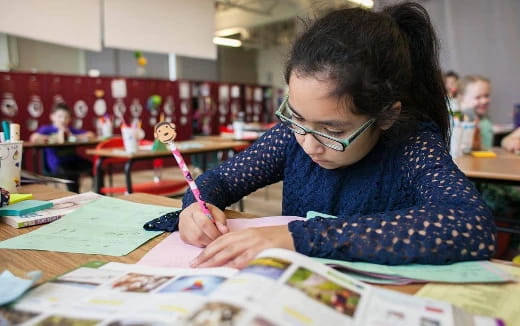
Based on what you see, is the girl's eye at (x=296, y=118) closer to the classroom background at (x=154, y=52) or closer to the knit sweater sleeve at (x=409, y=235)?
the knit sweater sleeve at (x=409, y=235)

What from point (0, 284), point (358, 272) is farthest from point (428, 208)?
point (0, 284)

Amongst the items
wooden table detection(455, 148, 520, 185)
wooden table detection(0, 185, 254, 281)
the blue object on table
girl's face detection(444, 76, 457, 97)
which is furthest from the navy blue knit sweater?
girl's face detection(444, 76, 457, 97)

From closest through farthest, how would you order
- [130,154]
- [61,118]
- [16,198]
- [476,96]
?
[16,198]
[130,154]
[476,96]
[61,118]

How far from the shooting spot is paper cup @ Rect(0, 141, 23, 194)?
104 centimetres

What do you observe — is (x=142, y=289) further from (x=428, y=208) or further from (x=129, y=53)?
(x=129, y=53)

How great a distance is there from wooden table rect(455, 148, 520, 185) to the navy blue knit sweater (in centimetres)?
80

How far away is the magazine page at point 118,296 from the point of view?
0.42m

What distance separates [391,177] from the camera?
922mm

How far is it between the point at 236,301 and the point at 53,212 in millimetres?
722

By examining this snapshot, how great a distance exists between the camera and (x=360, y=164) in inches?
37.4

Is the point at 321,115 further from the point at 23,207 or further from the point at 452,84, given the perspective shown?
the point at 452,84

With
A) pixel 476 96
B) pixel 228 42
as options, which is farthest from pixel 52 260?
pixel 228 42

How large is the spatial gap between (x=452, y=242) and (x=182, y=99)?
6.17m

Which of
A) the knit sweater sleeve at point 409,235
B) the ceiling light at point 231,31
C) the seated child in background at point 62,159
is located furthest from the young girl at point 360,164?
the ceiling light at point 231,31
